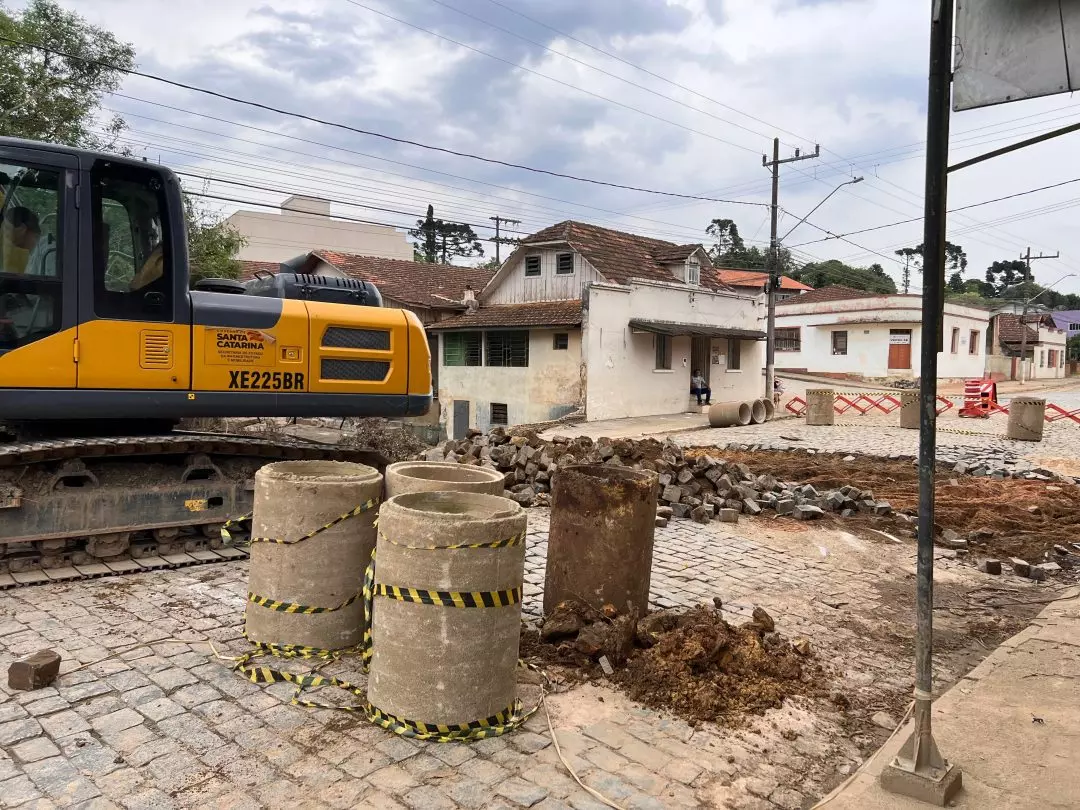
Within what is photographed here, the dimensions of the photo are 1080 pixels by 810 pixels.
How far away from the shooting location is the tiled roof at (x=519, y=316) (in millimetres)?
25087

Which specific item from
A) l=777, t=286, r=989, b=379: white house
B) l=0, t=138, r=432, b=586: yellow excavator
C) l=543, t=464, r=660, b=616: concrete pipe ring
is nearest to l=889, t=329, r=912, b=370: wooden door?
l=777, t=286, r=989, b=379: white house

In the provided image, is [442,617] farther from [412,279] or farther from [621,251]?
[412,279]

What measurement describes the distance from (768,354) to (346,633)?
2613cm

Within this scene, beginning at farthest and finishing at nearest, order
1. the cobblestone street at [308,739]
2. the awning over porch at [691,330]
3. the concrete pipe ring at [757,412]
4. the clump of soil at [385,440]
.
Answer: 1. the awning over porch at [691,330]
2. the concrete pipe ring at [757,412]
3. the clump of soil at [385,440]
4. the cobblestone street at [308,739]

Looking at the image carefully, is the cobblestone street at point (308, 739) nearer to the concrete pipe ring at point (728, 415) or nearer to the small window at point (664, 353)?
→ the concrete pipe ring at point (728, 415)

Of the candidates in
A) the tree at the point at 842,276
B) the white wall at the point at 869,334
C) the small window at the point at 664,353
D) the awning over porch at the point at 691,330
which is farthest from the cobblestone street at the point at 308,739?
the tree at the point at 842,276

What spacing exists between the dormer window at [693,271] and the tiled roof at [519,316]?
5074 millimetres

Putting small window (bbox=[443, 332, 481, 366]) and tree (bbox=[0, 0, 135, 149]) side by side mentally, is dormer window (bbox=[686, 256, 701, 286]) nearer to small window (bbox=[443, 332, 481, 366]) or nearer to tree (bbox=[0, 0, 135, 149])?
small window (bbox=[443, 332, 481, 366])

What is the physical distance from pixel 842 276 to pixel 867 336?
37202mm

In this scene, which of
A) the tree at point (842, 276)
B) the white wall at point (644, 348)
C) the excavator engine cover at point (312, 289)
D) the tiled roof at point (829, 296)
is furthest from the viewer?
the tree at point (842, 276)

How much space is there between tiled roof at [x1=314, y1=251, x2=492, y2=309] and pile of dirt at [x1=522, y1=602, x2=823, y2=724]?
2565 centimetres

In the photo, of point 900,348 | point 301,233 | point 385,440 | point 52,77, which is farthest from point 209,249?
point 900,348

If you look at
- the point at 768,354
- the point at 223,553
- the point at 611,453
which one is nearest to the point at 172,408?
the point at 223,553

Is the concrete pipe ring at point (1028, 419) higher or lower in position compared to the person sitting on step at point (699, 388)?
lower
